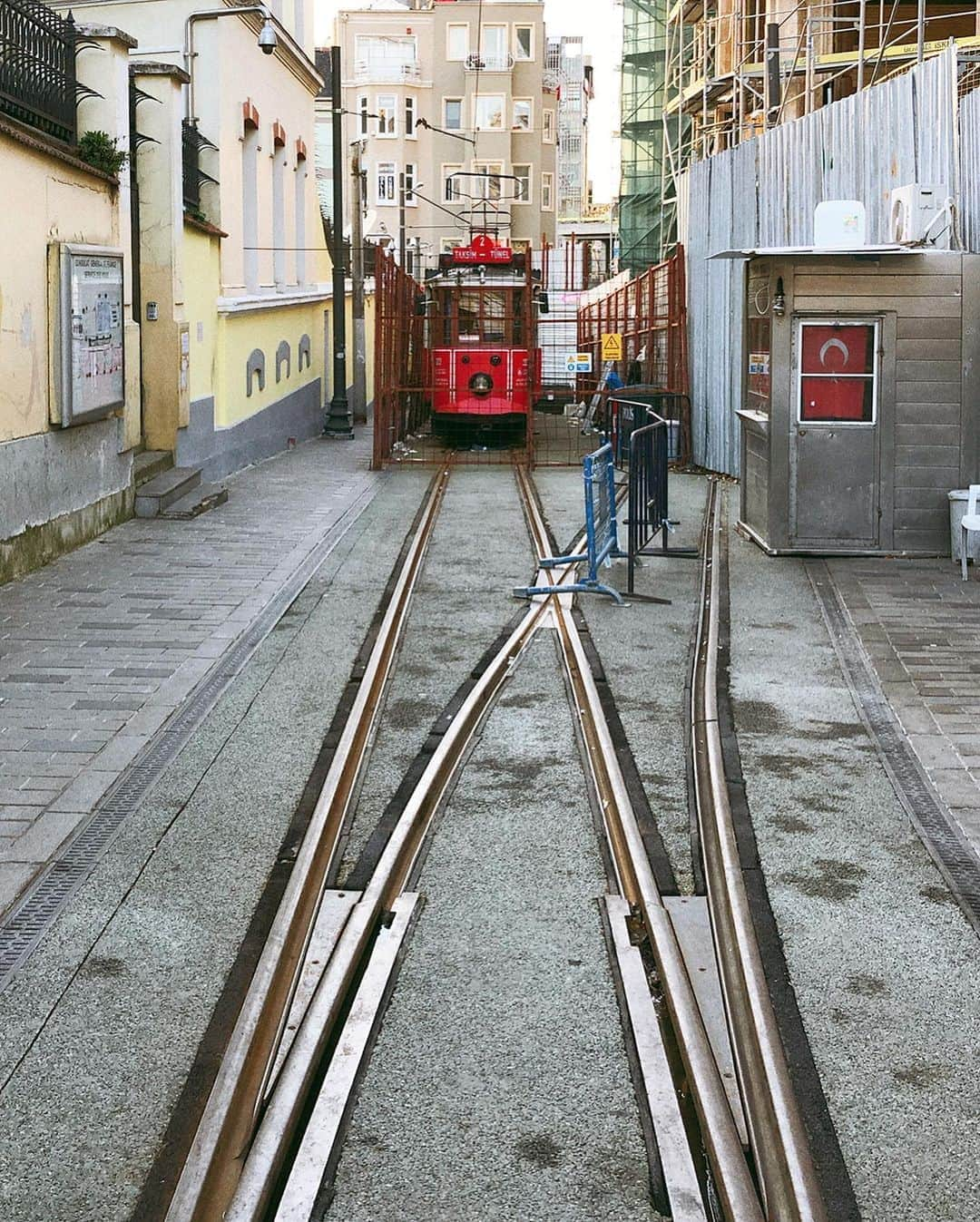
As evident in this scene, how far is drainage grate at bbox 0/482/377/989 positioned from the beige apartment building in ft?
199

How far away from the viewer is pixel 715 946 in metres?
6.34

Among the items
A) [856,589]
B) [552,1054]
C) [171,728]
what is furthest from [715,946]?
[856,589]

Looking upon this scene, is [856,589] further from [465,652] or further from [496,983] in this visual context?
[496,983]

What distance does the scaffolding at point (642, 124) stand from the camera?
52.1 m

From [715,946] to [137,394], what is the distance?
14.6 m

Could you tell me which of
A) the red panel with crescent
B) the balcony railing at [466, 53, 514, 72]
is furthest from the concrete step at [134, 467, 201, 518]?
the balcony railing at [466, 53, 514, 72]

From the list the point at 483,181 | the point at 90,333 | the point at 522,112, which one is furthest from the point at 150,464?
the point at 522,112

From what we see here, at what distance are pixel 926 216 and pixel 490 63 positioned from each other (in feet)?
196

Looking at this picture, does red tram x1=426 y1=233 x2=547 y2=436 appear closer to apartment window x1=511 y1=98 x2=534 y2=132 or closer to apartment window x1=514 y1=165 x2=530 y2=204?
apartment window x1=514 y1=165 x2=530 y2=204

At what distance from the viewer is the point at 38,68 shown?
1612 centimetres

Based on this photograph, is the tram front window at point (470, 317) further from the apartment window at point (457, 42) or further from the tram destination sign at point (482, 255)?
the apartment window at point (457, 42)

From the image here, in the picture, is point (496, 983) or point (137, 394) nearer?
point (496, 983)

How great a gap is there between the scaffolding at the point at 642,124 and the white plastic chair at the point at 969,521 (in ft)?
124

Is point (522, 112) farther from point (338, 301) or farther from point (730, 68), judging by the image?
point (338, 301)
